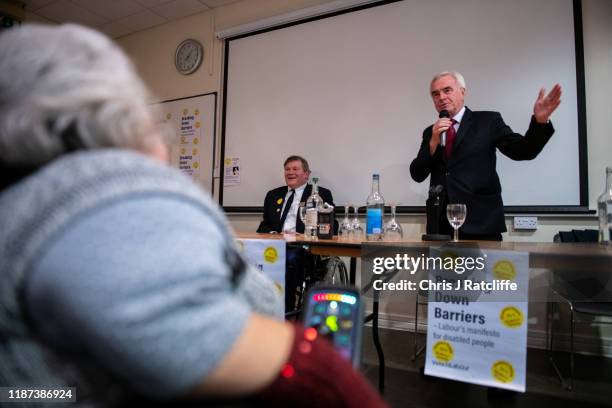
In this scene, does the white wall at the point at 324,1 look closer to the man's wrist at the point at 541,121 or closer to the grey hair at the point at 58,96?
the man's wrist at the point at 541,121

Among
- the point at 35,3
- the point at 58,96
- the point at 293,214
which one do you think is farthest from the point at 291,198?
the point at 35,3

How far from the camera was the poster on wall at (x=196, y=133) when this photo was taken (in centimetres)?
379

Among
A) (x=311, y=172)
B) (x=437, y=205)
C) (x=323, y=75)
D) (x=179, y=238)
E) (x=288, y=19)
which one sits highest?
(x=288, y=19)

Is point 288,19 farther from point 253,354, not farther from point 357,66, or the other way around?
point 253,354

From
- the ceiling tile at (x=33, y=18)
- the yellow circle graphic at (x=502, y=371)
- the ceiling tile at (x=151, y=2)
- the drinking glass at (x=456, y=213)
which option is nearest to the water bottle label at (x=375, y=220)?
the drinking glass at (x=456, y=213)

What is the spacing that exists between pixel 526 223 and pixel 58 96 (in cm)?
269

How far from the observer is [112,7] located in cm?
376

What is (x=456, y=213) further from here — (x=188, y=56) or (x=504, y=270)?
(x=188, y=56)

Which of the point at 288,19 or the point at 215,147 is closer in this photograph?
the point at 288,19

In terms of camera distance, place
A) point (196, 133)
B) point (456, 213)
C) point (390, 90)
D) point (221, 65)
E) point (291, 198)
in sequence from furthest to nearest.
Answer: point (196, 133), point (221, 65), point (291, 198), point (390, 90), point (456, 213)

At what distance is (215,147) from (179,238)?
3.61 metres

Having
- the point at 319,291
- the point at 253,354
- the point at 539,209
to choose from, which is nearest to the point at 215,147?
the point at 539,209

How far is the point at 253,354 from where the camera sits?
0.32m

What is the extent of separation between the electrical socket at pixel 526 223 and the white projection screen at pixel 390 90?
0.26 feet
